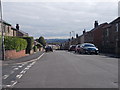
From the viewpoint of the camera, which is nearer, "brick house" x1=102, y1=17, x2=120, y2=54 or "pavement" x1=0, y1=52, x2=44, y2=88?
"pavement" x1=0, y1=52, x2=44, y2=88

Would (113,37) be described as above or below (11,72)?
above

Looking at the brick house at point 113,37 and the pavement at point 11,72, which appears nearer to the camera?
the pavement at point 11,72

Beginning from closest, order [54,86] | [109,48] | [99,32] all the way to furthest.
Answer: [54,86] < [109,48] < [99,32]

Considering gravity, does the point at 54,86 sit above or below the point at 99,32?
below

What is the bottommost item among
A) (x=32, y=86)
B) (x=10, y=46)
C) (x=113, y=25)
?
(x=32, y=86)

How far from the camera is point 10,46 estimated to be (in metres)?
22.8

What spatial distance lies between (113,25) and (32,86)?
39.3 m

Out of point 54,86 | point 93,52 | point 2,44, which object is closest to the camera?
point 54,86

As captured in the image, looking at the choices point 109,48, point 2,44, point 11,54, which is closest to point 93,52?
point 109,48

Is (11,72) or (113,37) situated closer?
(11,72)

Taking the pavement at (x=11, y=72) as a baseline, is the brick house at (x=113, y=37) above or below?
above

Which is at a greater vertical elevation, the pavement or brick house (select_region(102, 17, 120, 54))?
brick house (select_region(102, 17, 120, 54))

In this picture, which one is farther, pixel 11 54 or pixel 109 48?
pixel 109 48

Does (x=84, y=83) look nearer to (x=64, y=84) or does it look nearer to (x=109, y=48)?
(x=64, y=84)
